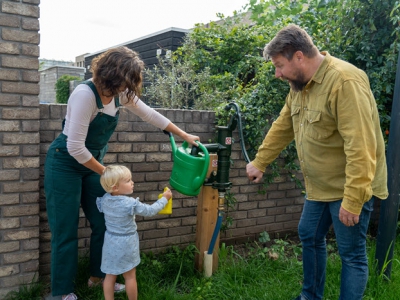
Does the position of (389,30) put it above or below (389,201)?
above

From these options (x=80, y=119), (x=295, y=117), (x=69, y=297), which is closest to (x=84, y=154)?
(x=80, y=119)

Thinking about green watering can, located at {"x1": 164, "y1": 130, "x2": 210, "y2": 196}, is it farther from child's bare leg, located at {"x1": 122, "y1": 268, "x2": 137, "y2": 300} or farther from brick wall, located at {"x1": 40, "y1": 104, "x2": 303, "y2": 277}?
brick wall, located at {"x1": 40, "y1": 104, "x2": 303, "y2": 277}

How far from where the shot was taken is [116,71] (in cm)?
243

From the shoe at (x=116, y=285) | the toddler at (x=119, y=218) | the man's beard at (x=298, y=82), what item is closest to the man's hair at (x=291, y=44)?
the man's beard at (x=298, y=82)

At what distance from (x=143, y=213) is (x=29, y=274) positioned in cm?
108

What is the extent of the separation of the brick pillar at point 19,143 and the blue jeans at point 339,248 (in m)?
1.93

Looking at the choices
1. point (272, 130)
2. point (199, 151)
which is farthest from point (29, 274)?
point (272, 130)

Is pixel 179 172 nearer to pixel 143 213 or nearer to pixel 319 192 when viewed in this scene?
pixel 143 213

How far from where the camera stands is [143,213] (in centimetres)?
259

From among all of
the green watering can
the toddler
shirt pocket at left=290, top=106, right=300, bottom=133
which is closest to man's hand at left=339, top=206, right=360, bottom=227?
shirt pocket at left=290, top=106, right=300, bottom=133

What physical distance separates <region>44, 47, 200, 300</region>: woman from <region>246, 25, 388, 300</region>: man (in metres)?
0.85

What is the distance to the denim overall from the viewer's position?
8.56ft

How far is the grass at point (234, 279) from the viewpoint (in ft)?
9.78

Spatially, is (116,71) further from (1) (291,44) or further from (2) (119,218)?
(1) (291,44)
